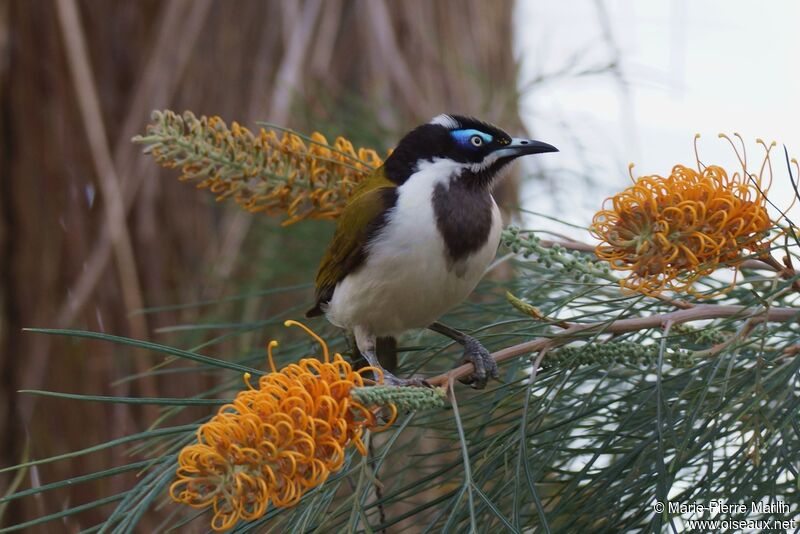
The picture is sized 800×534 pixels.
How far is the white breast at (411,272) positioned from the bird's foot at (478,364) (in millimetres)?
160

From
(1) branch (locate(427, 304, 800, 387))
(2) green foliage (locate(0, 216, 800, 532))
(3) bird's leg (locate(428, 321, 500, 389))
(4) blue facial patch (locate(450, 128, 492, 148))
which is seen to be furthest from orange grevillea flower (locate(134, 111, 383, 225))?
(1) branch (locate(427, 304, 800, 387))

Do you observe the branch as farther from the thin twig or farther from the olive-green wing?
the thin twig

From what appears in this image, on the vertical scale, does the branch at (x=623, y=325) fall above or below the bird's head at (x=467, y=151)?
below

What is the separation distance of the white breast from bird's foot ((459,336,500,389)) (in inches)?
6.3

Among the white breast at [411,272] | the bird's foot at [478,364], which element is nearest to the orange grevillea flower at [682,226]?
the bird's foot at [478,364]

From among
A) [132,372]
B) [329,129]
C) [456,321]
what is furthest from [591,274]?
[132,372]

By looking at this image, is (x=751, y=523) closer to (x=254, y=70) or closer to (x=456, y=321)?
(x=456, y=321)

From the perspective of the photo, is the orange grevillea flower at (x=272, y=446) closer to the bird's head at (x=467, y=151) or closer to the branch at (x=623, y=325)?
the branch at (x=623, y=325)

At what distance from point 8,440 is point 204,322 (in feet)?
1.95

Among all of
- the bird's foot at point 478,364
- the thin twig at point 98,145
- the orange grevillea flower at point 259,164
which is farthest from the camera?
the thin twig at point 98,145

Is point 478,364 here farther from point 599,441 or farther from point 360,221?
point 360,221

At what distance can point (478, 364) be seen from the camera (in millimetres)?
1571

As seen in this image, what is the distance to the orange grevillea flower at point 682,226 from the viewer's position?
50.9 inches

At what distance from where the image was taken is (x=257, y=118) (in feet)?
9.53
